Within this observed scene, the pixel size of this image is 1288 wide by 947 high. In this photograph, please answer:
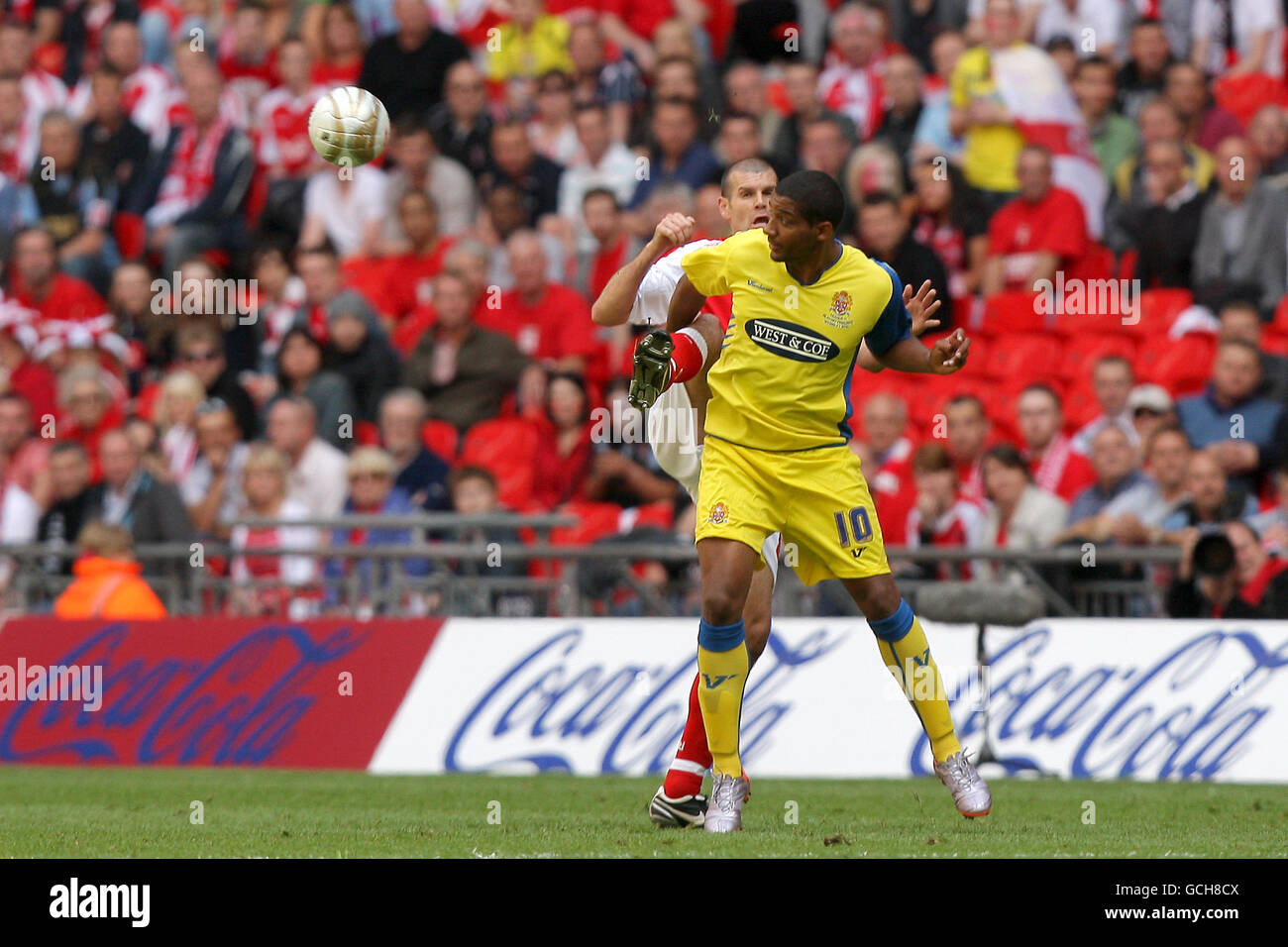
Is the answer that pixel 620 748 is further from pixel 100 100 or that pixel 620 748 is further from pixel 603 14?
pixel 100 100

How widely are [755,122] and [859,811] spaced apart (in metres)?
8.41

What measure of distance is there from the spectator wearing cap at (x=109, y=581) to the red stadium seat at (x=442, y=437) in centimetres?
278

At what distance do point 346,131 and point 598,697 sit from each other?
4142 mm

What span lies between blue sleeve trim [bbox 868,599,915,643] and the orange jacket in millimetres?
6898

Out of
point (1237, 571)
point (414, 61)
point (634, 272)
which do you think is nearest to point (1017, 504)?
point (1237, 571)

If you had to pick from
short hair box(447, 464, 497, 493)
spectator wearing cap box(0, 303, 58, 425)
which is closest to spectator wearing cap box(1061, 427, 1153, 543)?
short hair box(447, 464, 497, 493)

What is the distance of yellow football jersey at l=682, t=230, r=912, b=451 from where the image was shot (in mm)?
8773

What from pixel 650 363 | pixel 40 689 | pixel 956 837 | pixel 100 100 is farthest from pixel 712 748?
pixel 100 100

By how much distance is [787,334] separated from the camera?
8773 mm

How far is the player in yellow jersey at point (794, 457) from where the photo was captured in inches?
345

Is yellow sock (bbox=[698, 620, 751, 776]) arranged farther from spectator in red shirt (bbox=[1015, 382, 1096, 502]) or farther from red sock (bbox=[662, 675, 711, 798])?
spectator in red shirt (bbox=[1015, 382, 1096, 502])

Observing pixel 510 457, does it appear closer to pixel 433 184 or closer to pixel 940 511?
pixel 940 511

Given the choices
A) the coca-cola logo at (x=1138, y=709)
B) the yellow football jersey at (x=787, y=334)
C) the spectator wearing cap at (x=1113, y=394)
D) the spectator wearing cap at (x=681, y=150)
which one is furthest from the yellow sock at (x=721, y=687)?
the spectator wearing cap at (x=681, y=150)

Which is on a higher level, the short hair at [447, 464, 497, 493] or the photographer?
the short hair at [447, 464, 497, 493]
